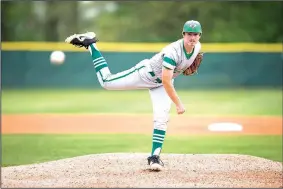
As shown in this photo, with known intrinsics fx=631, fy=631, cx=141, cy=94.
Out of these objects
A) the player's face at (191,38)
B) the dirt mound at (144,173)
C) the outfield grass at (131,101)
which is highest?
the outfield grass at (131,101)

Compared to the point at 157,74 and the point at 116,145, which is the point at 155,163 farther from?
the point at 116,145

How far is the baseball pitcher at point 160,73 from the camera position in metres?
5.09

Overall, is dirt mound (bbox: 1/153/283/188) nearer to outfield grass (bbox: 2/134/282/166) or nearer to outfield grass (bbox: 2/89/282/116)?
outfield grass (bbox: 2/134/282/166)

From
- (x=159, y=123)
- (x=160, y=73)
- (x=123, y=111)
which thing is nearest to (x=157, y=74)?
(x=160, y=73)

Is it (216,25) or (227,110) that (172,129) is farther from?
(216,25)

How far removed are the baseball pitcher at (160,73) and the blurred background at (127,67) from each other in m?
1.53

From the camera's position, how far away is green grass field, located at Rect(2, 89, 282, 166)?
721 cm

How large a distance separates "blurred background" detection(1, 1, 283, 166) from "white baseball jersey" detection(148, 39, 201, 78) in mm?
1871

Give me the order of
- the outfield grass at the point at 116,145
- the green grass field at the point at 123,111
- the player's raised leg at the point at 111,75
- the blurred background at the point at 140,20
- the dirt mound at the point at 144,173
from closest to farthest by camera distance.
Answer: the dirt mound at the point at 144,173
the player's raised leg at the point at 111,75
the outfield grass at the point at 116,145
the green grass field at the point at 123,111
the blurred background at the point at 140,20

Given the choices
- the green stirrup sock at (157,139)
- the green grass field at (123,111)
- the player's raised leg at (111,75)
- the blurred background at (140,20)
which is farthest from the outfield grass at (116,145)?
the blurred background at (140,20)

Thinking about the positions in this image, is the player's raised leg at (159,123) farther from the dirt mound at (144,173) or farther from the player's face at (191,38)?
the player's face at (191,38)

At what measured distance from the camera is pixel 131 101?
45.3 ft

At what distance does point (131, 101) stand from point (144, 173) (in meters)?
8.67

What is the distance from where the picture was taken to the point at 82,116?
10.9 metres
